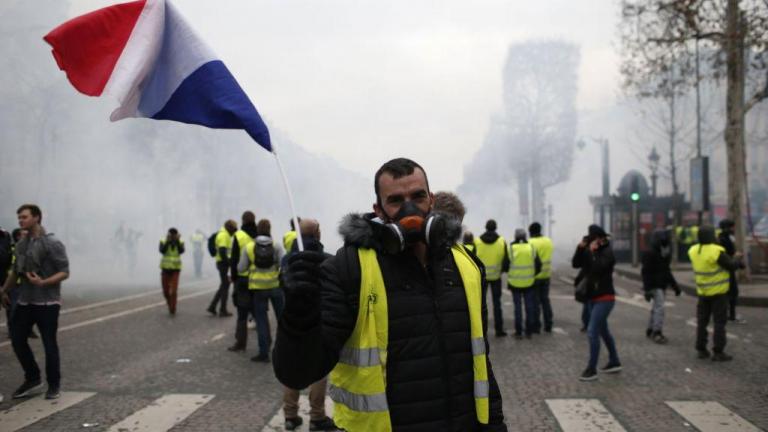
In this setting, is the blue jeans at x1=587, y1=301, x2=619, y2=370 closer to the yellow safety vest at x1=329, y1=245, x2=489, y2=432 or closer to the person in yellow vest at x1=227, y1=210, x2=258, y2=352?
the person in yellow vest at x1=227, y1=210, x2=258, y2=352

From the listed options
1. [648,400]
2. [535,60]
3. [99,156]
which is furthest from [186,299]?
[535,60]

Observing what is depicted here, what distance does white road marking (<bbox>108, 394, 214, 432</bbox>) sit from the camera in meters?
5.24

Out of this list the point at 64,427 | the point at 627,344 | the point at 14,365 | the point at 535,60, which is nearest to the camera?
the point at 64,427

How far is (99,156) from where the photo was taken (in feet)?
97.5

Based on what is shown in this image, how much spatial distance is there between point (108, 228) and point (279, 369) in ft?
115

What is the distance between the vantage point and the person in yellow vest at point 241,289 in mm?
8336

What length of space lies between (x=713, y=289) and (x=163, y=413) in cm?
608

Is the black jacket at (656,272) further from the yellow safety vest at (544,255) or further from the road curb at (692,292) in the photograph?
the road curb at (692,292)

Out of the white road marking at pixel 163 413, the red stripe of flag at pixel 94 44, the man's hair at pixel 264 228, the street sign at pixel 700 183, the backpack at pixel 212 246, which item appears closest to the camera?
the red stripe of flag at pixel 94 44

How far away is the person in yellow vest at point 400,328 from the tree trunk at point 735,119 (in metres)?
17.5

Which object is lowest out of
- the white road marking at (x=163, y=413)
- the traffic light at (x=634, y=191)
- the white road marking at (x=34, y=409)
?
the white road marking at (x=163, y=413)

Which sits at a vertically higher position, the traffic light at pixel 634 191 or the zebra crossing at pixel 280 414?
the traffic light at pixel 634 191

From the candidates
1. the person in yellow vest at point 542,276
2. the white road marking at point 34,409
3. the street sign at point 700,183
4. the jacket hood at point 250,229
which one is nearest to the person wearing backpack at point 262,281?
the jacket hood at point 250,229

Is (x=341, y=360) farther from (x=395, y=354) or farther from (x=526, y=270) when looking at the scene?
(x=526, y=270)
